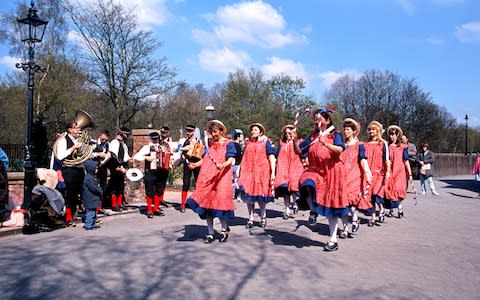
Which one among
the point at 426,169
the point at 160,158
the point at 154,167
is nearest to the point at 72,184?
the point at 154,167

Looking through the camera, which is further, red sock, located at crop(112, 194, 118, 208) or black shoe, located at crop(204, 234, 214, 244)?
red sock, located at crop(112, 194, 118, 208)

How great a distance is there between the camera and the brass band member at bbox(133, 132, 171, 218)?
1110 cm

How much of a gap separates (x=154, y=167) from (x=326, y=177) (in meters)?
5.12

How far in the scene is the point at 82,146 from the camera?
9625 mm

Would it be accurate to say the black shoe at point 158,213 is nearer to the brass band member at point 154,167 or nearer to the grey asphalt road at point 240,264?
the brass band member at point 154,167

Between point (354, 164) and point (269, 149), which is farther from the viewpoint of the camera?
point (269, 149)

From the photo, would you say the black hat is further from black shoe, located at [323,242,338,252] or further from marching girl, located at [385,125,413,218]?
black shoe, located at [323,242,338,252]

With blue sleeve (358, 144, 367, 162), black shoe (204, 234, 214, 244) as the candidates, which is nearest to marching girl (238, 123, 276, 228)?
blue sleeve (358, 144, 367, 162)

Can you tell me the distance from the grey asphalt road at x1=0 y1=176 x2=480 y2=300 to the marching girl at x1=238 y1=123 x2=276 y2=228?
52 cm

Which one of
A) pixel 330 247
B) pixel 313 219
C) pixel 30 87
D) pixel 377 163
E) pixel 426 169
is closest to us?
pixel 330 247

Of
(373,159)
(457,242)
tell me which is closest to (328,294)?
(457,242)

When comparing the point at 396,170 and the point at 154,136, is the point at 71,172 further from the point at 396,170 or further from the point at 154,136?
the point at 396,170

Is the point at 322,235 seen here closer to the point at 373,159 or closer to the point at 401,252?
the point at 401,252

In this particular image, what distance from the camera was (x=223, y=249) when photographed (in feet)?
23.5
